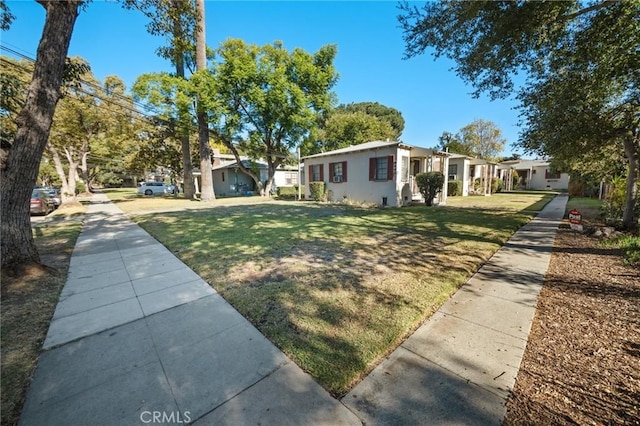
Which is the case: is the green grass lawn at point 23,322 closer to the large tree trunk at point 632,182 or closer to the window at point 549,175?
the large tree trunk at point 632,182

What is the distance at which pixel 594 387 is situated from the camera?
1.98 metres

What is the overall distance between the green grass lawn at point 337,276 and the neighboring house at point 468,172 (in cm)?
1303

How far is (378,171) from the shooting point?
46.8 ft

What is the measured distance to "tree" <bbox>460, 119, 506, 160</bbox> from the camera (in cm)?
4019

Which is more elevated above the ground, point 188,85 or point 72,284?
point 188,85

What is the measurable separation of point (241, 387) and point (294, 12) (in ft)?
46.0

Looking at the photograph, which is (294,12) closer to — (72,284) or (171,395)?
(72,284)

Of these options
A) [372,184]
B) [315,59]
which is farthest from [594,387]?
[315,59]

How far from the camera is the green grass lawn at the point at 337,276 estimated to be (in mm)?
2520

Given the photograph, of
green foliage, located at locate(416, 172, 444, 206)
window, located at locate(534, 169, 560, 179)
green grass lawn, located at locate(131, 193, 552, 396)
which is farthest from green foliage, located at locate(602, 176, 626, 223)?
window, located at locate(534, 169, 560, 179)

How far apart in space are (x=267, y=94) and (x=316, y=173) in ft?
22.4

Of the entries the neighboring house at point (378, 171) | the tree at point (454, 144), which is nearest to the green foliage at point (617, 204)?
the neighboring house at point (378, 171)

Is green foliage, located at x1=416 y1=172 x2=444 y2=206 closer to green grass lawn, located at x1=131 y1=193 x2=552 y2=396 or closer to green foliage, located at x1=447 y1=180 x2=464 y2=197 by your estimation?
green grass lawn, located at x1=131 y1=193 x2=552 y2=396

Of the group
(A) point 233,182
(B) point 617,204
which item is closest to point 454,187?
(B) point 617,204
